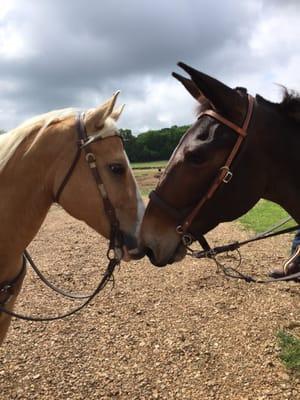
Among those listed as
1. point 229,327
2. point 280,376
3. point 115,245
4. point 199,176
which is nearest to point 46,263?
point 229,327

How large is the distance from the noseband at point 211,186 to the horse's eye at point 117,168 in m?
0.35

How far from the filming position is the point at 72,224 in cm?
1605

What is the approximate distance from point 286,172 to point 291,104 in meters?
0.44

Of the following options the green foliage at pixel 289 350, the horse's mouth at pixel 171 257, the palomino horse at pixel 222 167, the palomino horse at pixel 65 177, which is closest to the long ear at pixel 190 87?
the palomino horse at pixel 222 167

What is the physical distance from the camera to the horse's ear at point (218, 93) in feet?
7.70

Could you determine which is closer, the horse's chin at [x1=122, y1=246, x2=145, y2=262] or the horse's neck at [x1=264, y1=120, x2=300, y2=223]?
the horse's neck at [x1=264, y1=120, x2=300, y2=223]

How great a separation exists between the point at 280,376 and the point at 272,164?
3076 mm

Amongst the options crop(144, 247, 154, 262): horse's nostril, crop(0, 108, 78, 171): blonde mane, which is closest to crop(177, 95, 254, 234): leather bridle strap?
crop(144, 247, 154, 262): horse's nostril

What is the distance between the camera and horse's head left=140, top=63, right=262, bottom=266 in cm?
242

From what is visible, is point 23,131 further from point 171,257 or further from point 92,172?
point 171,257

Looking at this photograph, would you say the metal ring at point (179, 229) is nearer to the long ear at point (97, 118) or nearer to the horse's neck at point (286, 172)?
the horse's neck at point (286, 172)

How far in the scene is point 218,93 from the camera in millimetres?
2385

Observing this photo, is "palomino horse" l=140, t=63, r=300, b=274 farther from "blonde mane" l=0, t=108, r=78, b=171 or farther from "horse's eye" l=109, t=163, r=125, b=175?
"blonde mane" l=0, t=108, r=78, b=171

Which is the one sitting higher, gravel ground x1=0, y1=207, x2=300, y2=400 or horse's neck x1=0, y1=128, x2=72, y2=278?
horse's neck x1=0, y1=128, x2=72, y2=278
